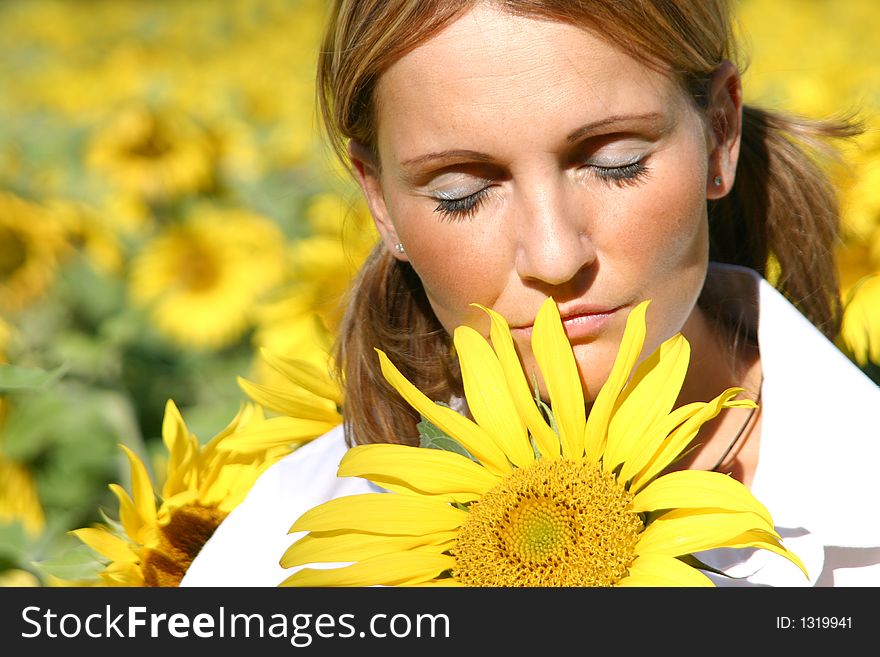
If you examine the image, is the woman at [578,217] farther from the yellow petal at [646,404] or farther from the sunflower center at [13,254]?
the sunflower center at [13,254]

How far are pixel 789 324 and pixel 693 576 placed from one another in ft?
1.63

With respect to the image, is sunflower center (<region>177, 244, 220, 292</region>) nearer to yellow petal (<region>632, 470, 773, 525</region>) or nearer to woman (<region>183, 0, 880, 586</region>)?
woman (<region>183, 0, 880, 586</region>)

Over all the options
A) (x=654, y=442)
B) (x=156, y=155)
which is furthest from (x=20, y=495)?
(x=654, y=442)

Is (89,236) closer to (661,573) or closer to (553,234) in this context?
(553,234)

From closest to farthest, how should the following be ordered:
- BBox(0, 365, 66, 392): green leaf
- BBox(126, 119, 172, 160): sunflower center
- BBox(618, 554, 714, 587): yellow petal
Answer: BBox(618, 554, 714, 587): yellow petal < BBox(0, 365, 66, 392): green leaf < BBox(126, 119, 172, 160): sunflower center

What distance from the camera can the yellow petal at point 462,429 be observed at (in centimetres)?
87

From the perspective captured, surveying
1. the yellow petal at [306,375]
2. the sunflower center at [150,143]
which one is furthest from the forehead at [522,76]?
the sunflower center at [150,143]

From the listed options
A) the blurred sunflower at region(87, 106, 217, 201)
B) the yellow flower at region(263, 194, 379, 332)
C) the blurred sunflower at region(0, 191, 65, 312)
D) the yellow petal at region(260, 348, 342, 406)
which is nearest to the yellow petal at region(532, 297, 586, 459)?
the yellow petal at region(260, 348, 342, 406)

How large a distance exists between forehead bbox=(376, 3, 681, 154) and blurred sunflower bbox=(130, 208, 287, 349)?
68.5 inches

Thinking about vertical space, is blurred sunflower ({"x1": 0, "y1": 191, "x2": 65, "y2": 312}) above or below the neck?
above

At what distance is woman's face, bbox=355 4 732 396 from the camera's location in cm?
93
